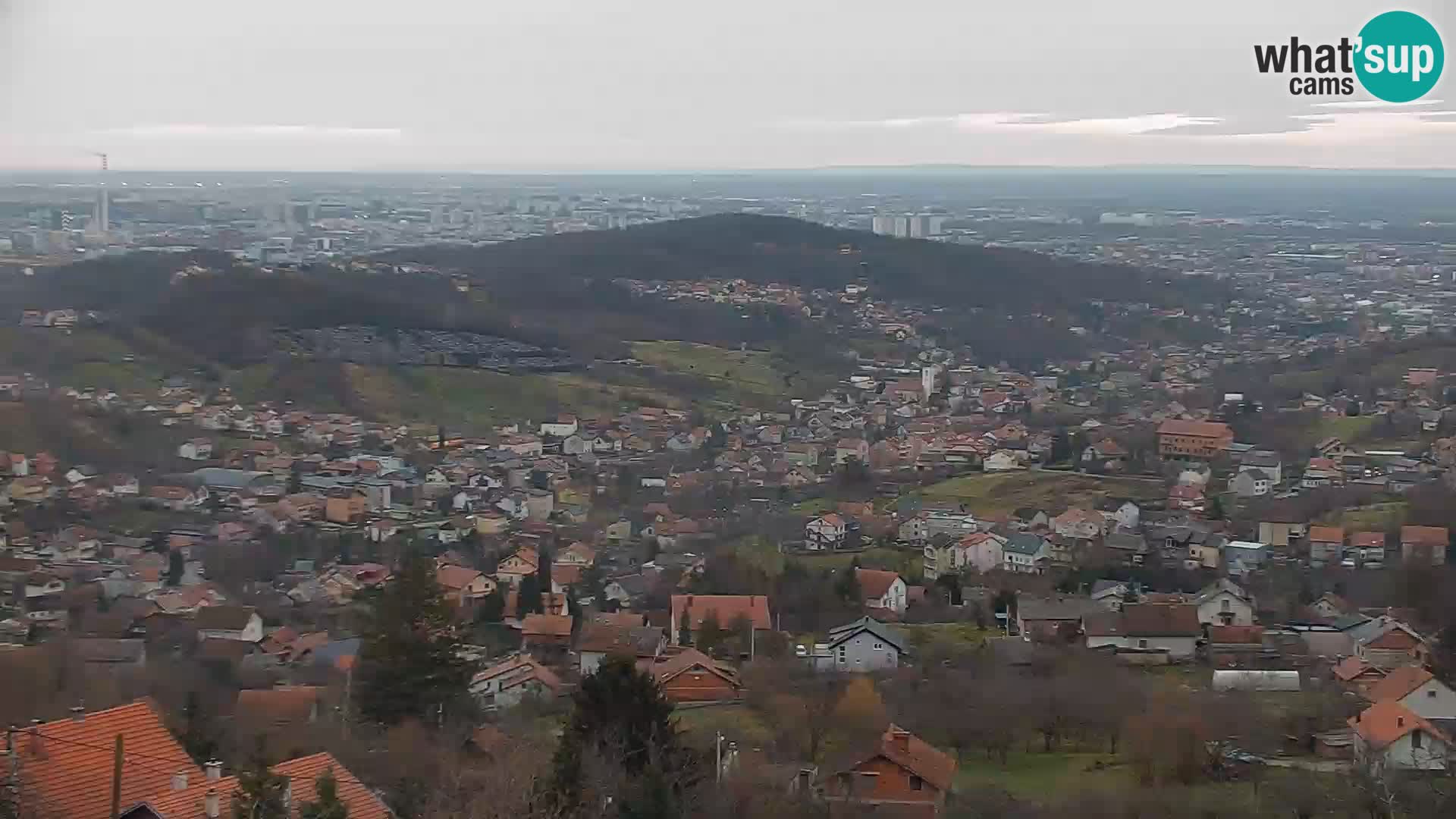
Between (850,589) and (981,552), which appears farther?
(981,552)

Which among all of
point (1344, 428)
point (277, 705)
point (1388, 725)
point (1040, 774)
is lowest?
point (1040, 774)

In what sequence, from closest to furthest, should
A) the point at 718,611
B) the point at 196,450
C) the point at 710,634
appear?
the point at 710,634
the point at 718,611
the point at 196,450

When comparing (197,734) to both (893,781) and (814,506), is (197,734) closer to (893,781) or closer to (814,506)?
(893,781)

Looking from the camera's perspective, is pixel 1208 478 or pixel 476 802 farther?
pixel 1208 478

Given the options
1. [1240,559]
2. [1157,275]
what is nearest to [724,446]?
[1240,559]

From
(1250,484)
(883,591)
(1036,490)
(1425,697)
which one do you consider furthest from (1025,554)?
(1425,697)

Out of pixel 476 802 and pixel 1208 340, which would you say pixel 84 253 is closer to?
pixel 1208 340

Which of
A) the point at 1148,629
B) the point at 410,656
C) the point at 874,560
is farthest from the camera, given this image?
the point at 874,560

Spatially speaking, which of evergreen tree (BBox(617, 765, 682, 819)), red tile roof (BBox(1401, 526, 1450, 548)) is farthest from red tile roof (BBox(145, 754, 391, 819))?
red tile roof (BBox(1401, 526, 1450, 548))
